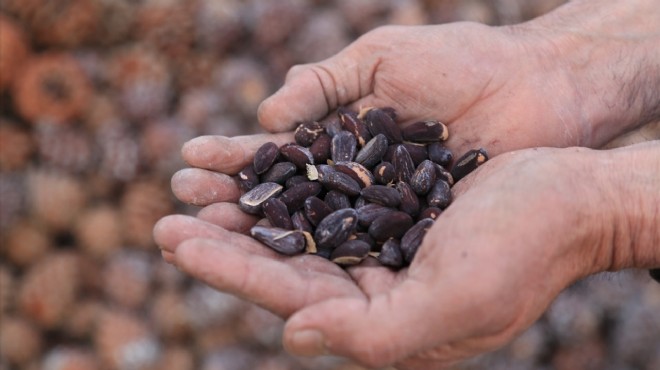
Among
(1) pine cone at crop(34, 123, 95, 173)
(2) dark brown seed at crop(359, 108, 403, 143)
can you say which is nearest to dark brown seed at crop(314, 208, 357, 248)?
(2) dark brown seed at crop(359, 108, 403, 143)

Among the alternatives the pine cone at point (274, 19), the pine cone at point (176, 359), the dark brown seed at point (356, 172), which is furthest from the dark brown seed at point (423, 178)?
the pine cone at point (176, 359)

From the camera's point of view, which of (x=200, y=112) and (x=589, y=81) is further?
(x=200, y=112)

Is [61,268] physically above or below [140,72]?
below

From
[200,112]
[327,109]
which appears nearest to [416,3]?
[327,109]

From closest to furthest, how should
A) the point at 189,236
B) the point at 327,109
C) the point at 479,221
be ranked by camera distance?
the point at 479,221 < the point at 189,236 < the point at 327,109

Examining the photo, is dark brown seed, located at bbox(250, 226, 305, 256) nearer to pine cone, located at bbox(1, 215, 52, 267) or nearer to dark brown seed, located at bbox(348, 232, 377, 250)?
dark brown seed, located at bbox(348, 232, 377, 250)

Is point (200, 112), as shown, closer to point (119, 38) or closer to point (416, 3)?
point (119, 38)

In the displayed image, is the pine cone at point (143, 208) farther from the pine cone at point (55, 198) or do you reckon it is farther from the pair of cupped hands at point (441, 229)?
the pair of cupped hands at point (441, 229)
